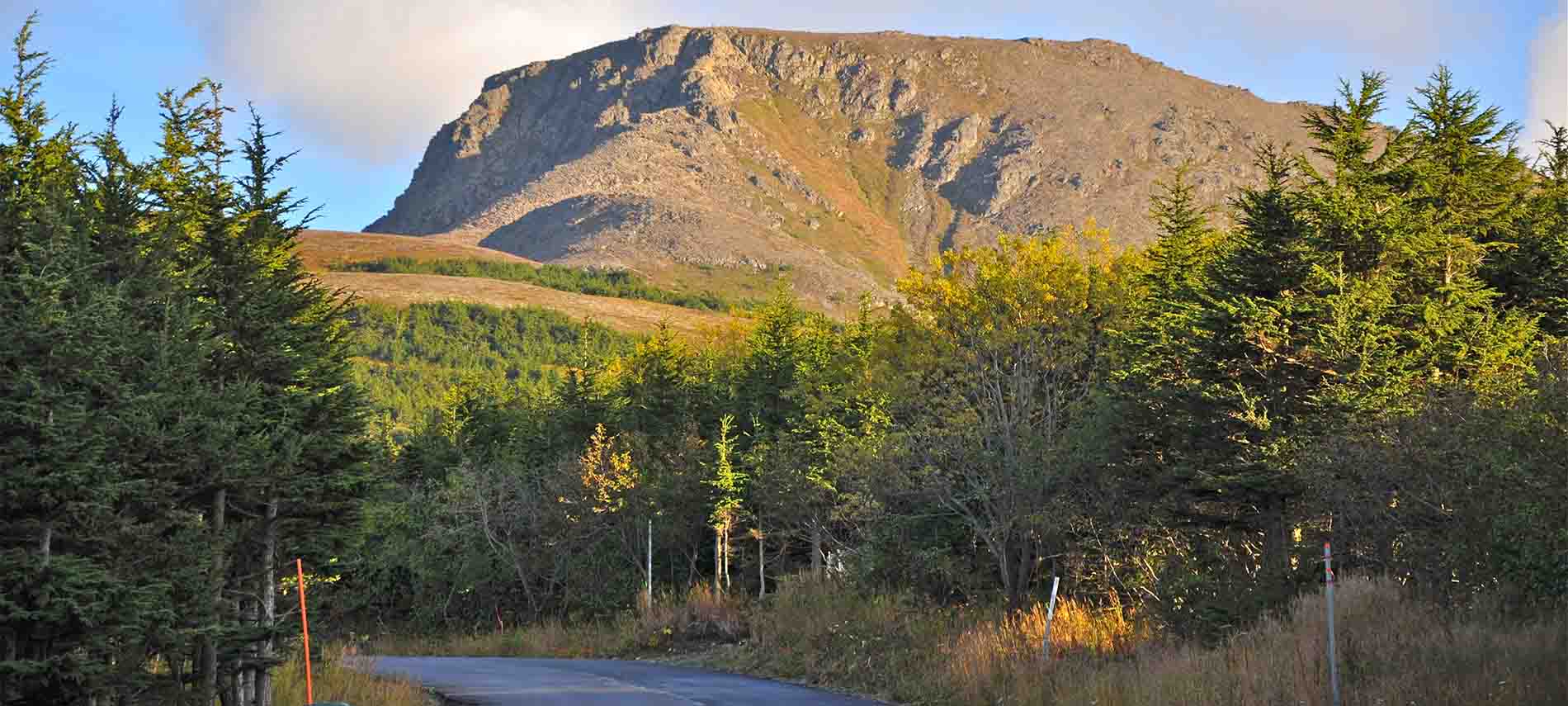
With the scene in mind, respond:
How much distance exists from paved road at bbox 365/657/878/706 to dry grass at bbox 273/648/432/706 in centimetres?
116

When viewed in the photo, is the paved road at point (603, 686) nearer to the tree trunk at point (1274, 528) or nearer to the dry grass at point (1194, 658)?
the dry grass at point (1194, 658)

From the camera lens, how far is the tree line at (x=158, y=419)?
44.7 ft

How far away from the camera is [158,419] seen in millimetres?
15961

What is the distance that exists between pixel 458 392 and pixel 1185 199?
174ft

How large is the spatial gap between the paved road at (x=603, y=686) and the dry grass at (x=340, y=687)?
3.81ft

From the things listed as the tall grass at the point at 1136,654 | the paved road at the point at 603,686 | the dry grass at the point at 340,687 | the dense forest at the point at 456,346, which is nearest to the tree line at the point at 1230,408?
the tall grass at the point at 1136,654

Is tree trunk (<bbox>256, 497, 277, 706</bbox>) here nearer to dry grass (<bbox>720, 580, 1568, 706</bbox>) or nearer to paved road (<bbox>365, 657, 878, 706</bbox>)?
paved road (<bbox>365, 657, 878, 706</bbox>)

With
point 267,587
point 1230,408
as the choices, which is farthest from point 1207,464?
point 267,587

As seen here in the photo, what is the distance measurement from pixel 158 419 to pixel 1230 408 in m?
16.7

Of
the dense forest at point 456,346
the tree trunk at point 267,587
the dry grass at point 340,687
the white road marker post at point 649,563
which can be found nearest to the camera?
the tree trunk at point 267,587

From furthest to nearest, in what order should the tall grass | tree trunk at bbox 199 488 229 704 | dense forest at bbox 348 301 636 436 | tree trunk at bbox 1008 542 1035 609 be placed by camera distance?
dense forest at bbox 348 301 636 436
tree trunk at bbox 1008 542 1035 609
tree trunk at bbox 199 488 229 704
the tall grass

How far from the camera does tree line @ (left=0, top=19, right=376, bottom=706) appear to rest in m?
13.6

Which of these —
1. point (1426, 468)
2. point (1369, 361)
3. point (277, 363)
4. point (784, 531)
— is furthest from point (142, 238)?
point (784, 531)

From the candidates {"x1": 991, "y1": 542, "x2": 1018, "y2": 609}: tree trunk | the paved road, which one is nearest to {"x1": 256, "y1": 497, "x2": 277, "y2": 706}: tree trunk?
the paved road
